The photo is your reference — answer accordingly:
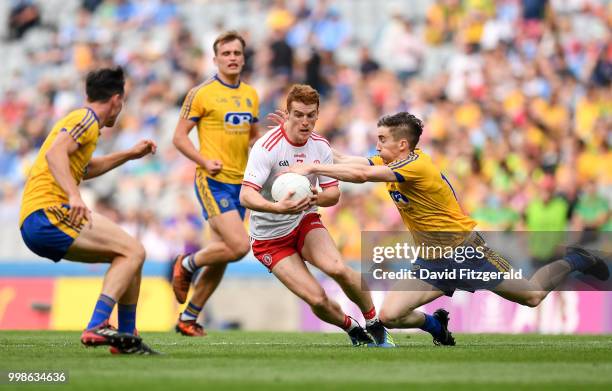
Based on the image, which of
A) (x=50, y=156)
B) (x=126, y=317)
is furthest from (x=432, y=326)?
(x=50, y=156)

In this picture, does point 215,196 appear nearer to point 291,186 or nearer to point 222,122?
point 222,122

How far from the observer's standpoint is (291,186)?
10531 millimetres

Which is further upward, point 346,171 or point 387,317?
point 346,171

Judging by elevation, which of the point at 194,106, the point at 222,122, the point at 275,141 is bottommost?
the point at 275,141

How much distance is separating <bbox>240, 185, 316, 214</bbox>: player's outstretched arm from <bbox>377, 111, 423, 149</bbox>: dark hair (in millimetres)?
1291

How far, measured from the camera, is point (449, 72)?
72.9ft

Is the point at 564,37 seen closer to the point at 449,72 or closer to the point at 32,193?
the point at 449,72

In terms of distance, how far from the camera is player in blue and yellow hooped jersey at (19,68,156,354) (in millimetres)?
9797

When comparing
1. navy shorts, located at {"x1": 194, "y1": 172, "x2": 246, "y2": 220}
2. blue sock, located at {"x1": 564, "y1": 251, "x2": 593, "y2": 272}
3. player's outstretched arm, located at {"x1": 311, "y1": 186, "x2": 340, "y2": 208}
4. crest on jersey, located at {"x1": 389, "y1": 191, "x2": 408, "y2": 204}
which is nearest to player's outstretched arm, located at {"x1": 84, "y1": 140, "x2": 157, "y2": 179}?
player's outstretched arm, located at {"x1": 311, "y1": 186, "x2": 340, "y2": 208}

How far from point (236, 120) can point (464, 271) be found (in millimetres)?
3450

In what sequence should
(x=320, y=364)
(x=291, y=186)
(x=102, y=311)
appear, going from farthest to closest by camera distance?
(x=291, y=186)
(x=102, y=311)
(x=320, y=364)

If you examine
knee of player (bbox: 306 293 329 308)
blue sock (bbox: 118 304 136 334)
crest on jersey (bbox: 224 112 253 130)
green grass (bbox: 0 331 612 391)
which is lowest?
green grass (bbox: 0 331 612 391)

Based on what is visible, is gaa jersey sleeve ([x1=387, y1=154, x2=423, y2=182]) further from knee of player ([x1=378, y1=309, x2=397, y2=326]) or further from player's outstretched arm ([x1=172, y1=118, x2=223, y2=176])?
player's outstretched arm ([x1=172, y1=118, x2=223, y2=176])

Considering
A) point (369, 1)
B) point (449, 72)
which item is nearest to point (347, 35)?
point (369, 1)
